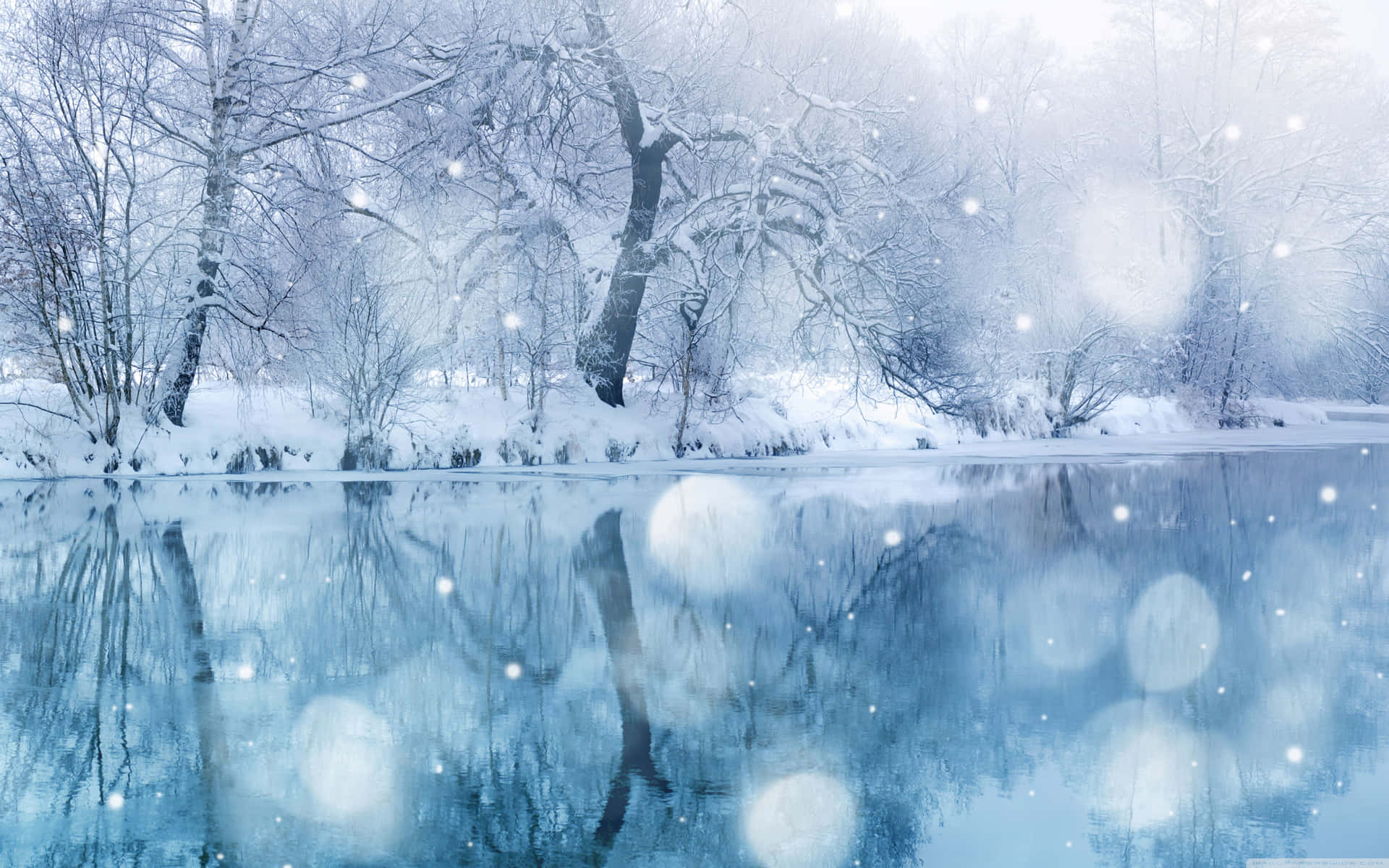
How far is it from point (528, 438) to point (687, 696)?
16.0m

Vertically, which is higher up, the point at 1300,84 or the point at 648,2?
the point at 1300,84

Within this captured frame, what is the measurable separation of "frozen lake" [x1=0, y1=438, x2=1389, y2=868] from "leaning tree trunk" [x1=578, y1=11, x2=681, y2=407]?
10.3 m

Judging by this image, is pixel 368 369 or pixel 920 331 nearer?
pixel 368 369

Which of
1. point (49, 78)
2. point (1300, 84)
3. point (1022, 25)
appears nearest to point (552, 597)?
point (49, 78)

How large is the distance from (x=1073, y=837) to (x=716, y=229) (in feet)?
60.2

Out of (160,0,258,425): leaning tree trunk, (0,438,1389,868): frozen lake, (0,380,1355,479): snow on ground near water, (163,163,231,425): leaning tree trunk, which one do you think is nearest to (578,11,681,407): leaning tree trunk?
(0,380,1355,479): snow on ground near water

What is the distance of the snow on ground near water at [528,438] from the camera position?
60.8ft

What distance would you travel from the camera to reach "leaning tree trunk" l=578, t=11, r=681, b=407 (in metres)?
21.8

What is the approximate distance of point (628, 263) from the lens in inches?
878

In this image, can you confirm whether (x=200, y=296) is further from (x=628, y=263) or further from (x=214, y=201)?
(x=628, y=263)

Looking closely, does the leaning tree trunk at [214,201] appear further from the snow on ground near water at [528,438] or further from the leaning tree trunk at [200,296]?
the snow on ground near water at [528,438]

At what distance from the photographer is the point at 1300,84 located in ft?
117

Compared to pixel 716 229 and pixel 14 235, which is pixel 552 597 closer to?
pixel 14 235

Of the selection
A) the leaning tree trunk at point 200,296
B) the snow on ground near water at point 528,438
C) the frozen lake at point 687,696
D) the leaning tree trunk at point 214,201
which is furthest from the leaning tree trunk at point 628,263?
the frozen lake at point 687,696
